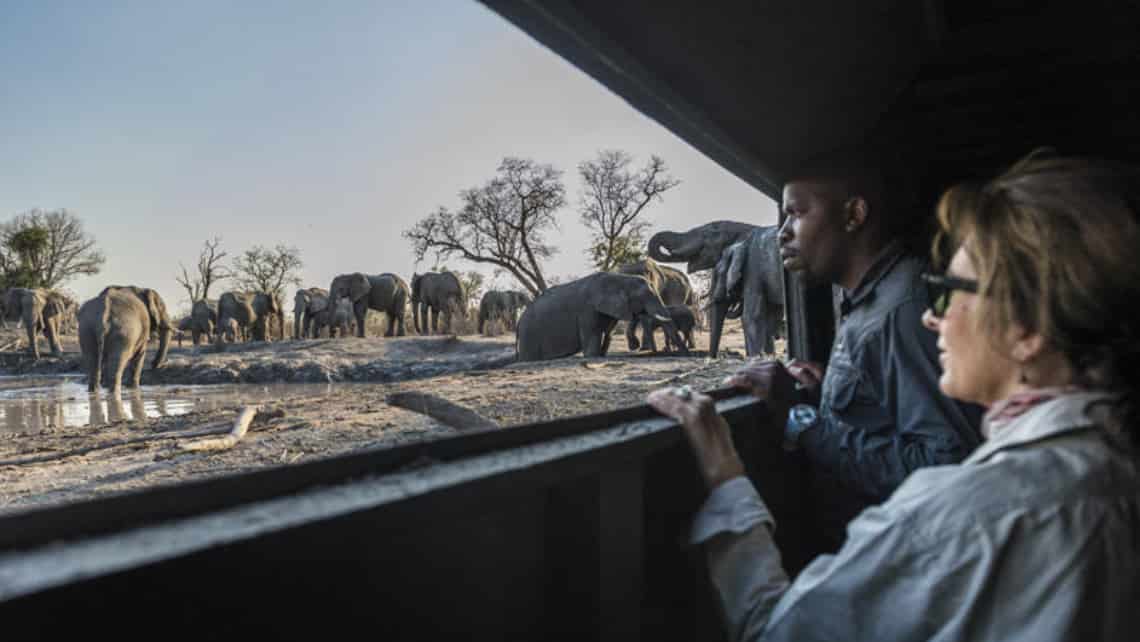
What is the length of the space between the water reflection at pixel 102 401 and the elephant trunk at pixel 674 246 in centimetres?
756

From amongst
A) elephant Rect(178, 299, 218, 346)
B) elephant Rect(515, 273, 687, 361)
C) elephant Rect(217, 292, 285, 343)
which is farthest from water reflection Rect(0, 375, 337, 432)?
elephant Rect(178, 299, 218, 346)

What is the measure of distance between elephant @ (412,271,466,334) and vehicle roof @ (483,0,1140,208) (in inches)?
1213

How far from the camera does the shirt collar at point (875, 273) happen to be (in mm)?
1970

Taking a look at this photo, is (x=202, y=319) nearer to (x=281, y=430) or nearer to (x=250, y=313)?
(x=250, y=313)

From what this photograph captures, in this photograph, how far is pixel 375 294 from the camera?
1265 inches

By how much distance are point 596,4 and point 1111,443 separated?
1.07 meters

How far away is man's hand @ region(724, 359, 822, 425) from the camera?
6.37 ft

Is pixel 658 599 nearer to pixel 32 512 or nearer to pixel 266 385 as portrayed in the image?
pixel 32 512

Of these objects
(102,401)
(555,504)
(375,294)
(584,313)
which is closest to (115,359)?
(102,401)

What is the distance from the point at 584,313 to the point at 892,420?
510 inches

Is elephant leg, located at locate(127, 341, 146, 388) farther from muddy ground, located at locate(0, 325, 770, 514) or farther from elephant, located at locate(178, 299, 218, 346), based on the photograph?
elephant, located at locate(178, 299, 218, 346)

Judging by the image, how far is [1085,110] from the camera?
3.03 metres

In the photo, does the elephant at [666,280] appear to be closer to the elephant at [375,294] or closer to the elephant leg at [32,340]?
the elephant at [375,294]

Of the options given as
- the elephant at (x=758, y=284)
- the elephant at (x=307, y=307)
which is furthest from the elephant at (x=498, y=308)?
the elephant at (x=758, y=284)
